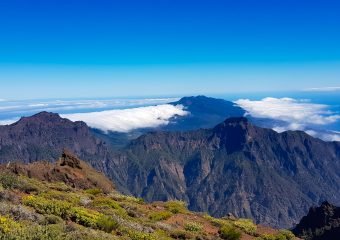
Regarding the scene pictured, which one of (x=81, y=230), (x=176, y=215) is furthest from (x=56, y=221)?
(x=176, y=215)

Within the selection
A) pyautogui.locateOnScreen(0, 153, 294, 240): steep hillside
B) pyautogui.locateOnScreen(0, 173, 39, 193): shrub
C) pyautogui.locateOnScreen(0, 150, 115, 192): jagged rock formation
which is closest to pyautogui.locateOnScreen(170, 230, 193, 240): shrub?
pyautogui.locateOnScreen(0, 153, 294, 240): steep hillside

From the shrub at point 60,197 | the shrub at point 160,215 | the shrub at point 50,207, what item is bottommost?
the shrub at point 160,215

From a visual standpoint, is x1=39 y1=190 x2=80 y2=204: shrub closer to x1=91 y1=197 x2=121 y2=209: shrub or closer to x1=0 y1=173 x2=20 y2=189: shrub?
x1=91 y1=197 x2=121 y2=209: shrub

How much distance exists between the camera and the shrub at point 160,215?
28013 millimetres

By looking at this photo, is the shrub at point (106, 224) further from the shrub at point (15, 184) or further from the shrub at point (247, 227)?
the shrub at point (247, 227)

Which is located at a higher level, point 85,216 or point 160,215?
point 85,216

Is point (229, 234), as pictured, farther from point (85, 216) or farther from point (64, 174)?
point (64, 174)

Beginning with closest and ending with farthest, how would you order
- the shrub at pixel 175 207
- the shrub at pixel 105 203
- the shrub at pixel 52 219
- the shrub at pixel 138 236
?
the shrub at pixel 52 219
the shrub at pixel 138 236
the shrub at pixel 105 203
the shrub at pixel 175 207

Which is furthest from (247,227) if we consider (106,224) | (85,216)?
(85,216)

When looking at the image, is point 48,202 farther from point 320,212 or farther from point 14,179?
point 320,212

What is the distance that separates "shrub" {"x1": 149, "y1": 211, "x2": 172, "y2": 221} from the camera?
2801cm

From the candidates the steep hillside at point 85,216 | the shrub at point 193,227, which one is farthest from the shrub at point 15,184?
the shrub at point 193,227

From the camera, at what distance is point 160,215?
1135 inches

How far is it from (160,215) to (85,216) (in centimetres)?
815
